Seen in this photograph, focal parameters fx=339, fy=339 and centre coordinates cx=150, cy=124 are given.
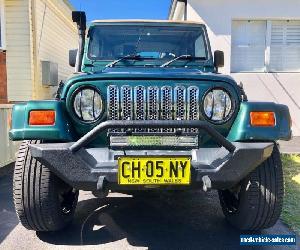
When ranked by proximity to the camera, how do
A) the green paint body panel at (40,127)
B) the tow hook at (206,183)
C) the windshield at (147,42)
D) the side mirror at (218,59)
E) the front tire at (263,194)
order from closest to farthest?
the tow hook at (206,183), the green paint body panel at (40,127), the front tire at (263,194), the windshield at (147,42), the side mirror at (218,59)

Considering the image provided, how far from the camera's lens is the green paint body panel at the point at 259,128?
257 cm

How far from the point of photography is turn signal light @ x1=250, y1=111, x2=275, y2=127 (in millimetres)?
2612

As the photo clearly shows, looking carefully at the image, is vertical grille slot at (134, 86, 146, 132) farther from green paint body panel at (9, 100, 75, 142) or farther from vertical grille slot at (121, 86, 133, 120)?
green paint body panel at (9, 100, 75, 142)

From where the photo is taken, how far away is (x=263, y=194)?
284 cm

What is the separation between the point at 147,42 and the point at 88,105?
1487 millimetres

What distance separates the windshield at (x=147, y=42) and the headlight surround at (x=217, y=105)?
44.5 inches

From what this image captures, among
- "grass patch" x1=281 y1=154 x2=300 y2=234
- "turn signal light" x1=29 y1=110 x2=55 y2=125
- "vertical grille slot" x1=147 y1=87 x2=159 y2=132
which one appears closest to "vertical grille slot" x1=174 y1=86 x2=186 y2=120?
"vertical grille slot" x1=147 y1=87 x2=159 y2=132

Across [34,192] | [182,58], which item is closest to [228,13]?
[182,58]

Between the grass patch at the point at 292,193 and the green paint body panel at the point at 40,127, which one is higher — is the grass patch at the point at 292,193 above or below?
below

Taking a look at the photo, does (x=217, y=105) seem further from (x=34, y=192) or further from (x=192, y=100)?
(x=34, y=192)

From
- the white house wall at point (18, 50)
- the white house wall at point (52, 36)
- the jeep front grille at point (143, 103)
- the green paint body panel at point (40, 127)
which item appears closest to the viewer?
the green paint body panel at point (40, 127)

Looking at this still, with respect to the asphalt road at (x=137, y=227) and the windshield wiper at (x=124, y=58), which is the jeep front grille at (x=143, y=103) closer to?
the windshield wiper at (x=124, y=58)

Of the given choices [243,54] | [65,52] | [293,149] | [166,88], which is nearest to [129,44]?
[166,88]


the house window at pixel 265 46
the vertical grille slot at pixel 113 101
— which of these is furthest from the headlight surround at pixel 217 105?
the house window at pixel 265 46
